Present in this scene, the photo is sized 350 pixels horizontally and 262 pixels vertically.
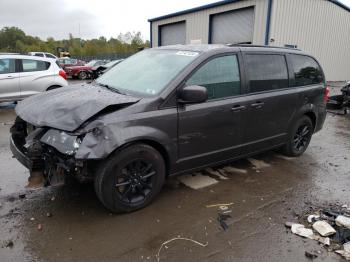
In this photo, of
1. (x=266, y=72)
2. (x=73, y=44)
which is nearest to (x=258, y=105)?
(x=266, y=72)

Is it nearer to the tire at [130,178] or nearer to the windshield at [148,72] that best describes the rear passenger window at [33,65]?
the windshield at [148,72]

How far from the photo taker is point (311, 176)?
4809 millimetres

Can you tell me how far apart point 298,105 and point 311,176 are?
1.16 meters

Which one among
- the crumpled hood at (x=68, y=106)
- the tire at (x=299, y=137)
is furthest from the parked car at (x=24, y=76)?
the tire at (x=299, y=137)

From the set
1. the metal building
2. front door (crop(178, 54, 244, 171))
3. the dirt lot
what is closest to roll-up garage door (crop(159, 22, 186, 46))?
the metal building

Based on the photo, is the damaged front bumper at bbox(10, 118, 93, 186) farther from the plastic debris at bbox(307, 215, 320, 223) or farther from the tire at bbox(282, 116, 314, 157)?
the tire at bbox(282, 116, 314, 157)

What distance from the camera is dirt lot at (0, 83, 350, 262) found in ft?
9.57

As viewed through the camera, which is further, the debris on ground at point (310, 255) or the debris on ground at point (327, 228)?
the debris on ground at point (327, 228)

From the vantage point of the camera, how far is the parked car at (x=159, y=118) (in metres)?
3.17

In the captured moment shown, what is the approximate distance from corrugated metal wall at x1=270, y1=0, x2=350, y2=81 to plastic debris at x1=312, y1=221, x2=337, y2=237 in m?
14.2

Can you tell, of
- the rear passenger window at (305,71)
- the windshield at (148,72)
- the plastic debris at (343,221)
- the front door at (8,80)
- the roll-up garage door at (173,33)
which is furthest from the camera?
the roll-up garage door at (173,33)

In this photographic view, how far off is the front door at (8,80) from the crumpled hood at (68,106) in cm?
603

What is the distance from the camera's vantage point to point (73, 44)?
3533 inches

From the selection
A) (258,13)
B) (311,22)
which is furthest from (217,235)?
(311,22)
